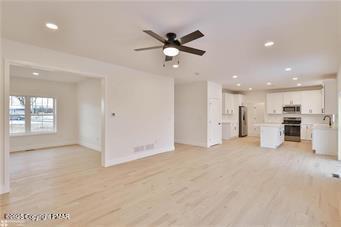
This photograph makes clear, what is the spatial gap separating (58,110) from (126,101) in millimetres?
4128

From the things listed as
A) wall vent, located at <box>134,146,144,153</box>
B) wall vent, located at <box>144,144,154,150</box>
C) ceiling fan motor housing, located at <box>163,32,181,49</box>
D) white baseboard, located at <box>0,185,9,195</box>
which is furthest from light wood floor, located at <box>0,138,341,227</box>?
ceiling fan motor housing, located at <box>163,32,181,49</box>

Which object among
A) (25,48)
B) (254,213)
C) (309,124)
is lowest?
(254,213)

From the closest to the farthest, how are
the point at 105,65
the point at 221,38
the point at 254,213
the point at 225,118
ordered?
1. the point at 254,213
2. the point at 221,38
3. the point at 105,65
4. the point at 225,118

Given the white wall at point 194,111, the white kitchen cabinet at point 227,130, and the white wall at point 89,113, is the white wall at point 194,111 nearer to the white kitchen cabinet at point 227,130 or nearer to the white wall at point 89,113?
the white kitchen cabinet at point 227,130

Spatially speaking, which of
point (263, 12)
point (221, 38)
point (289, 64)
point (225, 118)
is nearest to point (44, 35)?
point (221, 38)

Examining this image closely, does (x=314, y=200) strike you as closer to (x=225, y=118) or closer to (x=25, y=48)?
(x=25, y=48)

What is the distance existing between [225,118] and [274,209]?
743cm

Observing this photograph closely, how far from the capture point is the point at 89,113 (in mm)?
6969

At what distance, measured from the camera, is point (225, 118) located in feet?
32.1

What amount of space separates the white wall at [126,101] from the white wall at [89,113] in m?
1.86

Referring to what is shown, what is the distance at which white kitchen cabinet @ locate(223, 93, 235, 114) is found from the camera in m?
9.20

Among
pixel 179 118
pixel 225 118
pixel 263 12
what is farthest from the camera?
pixel 225 118

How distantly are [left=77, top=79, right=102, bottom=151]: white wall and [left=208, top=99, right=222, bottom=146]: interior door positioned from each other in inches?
167

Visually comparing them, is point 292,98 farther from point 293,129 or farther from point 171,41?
point 171,41
